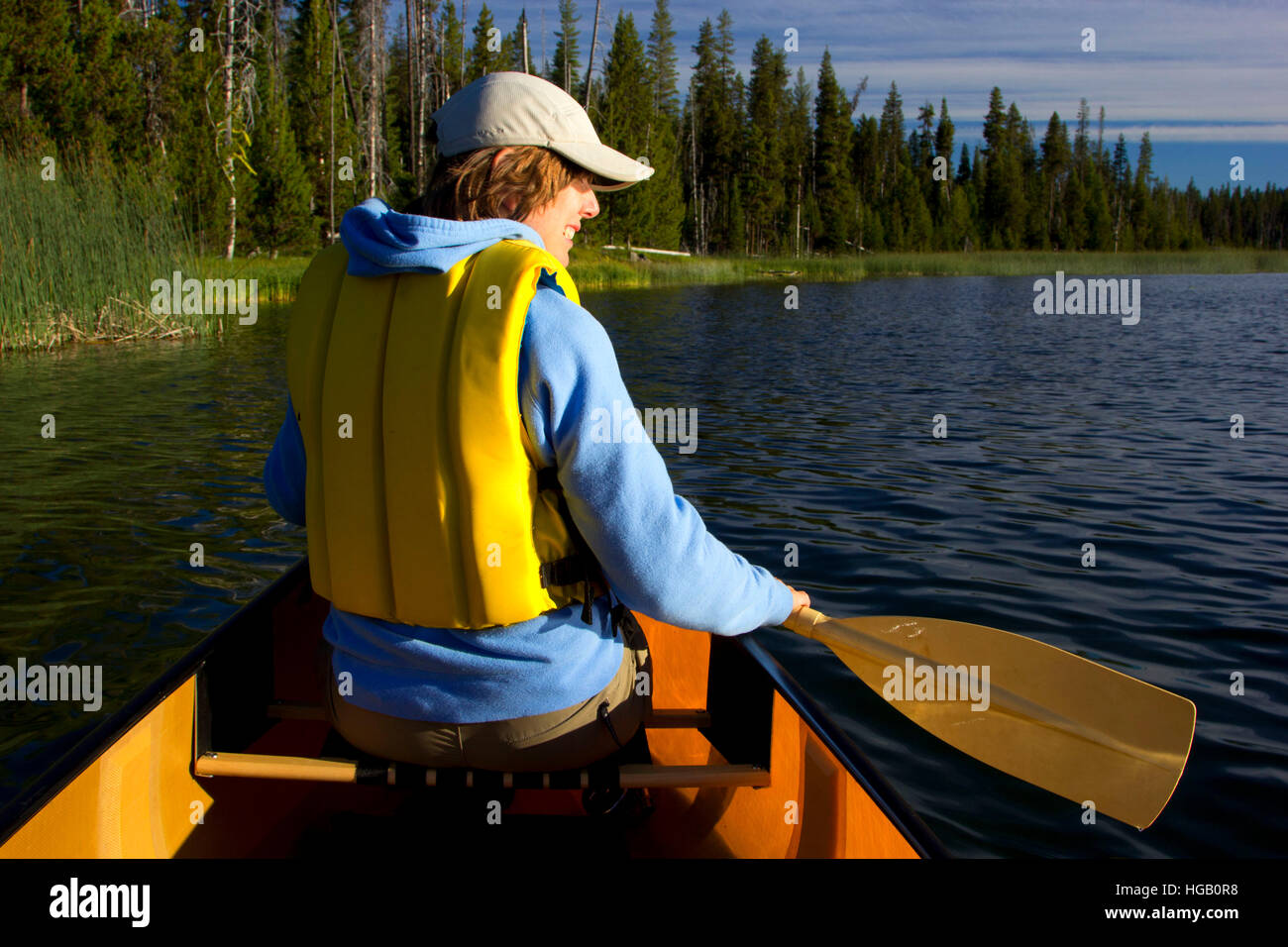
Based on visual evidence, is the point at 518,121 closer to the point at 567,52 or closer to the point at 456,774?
the point at 456,774

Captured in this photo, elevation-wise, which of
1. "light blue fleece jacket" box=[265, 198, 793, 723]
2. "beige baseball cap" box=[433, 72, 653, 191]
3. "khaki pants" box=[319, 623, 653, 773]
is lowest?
"khaki pants" box=[319, 623, 653, 773]

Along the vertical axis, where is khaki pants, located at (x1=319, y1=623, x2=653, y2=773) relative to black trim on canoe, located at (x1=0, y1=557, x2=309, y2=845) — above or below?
above

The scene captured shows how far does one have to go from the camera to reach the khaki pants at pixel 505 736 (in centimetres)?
192

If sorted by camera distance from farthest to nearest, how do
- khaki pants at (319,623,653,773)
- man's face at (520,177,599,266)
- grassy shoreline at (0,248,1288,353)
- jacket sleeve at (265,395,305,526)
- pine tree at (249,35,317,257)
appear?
pine tree at (249,35,317,257), grassy shoreline at (0,248,1288,353), jacket sleeve at (265,395,305,526), man's face at (520,177,599,266), khaki pants at (319,623,653,773)

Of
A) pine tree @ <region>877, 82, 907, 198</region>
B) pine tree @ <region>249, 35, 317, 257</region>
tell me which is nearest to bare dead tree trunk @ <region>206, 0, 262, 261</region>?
pine tree @ <region>249, 35, 317, 257</region>

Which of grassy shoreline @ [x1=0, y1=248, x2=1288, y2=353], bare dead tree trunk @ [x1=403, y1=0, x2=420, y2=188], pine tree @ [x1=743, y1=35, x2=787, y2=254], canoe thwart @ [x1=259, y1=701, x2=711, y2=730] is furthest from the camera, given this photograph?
pine tree @ [x1=743, y1=35, x2=787, y2=254]

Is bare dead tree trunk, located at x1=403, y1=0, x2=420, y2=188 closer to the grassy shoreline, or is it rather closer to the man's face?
the grassy shoreline

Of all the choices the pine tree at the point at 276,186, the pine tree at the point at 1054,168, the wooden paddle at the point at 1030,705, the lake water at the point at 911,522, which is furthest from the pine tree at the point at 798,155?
the wooden paddle at the point at 1030,705

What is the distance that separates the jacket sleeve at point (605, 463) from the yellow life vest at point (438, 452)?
41 mm

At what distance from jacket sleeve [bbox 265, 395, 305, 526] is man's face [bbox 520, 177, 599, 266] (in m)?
0.63

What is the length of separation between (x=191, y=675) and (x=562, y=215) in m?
1.42

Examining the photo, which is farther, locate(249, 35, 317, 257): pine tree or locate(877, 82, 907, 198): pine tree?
locate(877, 82, 907, 198): pine tree

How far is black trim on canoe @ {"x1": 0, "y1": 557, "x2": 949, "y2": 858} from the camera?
77.9 inches

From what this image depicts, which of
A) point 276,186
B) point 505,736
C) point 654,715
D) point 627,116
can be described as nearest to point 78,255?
point 654,715
